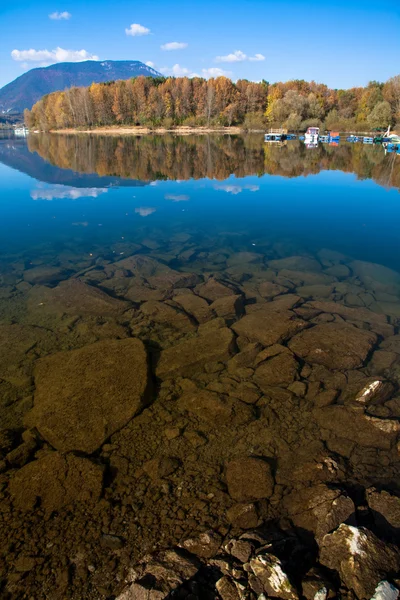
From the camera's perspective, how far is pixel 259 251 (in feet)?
46.8

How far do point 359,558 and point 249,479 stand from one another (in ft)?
5.26

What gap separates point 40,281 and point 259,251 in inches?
310

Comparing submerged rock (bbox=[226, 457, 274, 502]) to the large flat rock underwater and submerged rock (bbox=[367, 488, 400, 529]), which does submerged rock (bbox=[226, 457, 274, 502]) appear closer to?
the large flat rock underwater

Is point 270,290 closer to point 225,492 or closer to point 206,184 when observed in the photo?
point 225,492

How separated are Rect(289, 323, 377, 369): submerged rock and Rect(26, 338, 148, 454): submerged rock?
329cm

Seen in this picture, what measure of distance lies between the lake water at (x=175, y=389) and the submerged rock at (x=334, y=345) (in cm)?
4

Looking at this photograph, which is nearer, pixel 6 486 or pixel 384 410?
pixel 6 486

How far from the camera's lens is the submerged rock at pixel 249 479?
15.0ft

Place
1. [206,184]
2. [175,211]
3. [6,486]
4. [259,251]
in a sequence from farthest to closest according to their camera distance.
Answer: [206,184] → [175,211] → [259,251] → [6,486]

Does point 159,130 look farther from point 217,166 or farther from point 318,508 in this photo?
point 318,508

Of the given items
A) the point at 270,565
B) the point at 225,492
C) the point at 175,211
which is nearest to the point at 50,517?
the point at 225,492

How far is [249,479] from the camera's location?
4707 mm

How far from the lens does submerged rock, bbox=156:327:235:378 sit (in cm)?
694

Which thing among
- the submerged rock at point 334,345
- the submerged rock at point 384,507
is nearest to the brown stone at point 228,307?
the submerged rock at point 334,345
